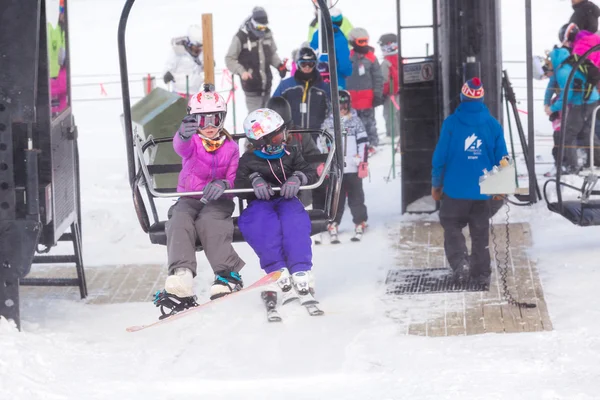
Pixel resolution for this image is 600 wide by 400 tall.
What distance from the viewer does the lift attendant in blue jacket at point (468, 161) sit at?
329 inches

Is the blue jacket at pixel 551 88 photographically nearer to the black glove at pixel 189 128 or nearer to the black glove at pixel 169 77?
the black glove at pixel 169 77

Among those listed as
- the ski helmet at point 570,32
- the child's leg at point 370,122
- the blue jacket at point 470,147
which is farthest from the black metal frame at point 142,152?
the child's leg at point 370,122

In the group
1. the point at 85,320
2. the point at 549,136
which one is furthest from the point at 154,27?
the point at 85,320

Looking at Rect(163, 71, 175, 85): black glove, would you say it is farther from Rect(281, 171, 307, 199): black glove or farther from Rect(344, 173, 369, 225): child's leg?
Rect(281, 171, 307, 199): black glove

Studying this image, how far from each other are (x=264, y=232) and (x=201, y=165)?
21.1 inches

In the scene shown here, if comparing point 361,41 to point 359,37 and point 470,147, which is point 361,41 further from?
point 470,147

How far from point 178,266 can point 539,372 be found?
6.84 feet

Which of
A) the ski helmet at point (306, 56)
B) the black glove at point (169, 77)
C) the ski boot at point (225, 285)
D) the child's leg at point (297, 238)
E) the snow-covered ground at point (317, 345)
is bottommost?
the snow-covered ground at point (317, 345)

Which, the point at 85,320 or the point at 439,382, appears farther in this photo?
the point at 85,320

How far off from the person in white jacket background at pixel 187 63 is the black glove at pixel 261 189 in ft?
23.2

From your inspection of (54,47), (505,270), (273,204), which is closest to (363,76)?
(505,270)

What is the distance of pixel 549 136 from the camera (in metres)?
14.5

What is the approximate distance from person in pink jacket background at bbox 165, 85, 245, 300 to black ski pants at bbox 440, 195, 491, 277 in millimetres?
1939

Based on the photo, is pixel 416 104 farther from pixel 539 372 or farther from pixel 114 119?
pixel 114 119
